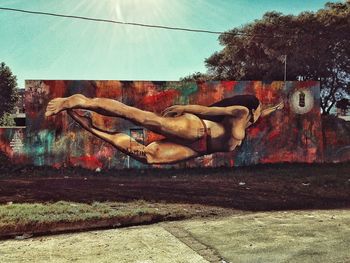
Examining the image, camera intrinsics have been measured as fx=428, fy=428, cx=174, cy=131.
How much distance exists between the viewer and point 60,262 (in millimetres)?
5055

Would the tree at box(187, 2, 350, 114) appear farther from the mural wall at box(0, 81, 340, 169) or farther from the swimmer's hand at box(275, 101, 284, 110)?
the mural wall at box(0, 81, 340, 169)

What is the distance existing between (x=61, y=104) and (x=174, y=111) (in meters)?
3.41

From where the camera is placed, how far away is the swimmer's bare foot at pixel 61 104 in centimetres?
1275

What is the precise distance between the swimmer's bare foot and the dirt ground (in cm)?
173

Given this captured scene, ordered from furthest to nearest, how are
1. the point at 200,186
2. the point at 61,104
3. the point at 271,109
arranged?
1. the point at 271,109
2. the point at 61,104
3. the point at 200,186

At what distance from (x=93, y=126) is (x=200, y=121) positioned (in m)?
3.26

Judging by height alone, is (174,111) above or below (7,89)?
below

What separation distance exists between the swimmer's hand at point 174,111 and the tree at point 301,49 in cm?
878

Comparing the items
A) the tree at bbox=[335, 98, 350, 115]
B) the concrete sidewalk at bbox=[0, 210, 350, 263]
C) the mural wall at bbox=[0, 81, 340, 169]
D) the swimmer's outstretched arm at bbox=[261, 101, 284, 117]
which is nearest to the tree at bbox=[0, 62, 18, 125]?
the mural wall at bbox=[0, 81, 340, 169]

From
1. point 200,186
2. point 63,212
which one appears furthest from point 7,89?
point 63,212

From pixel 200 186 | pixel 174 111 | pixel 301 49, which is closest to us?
pixel 200 186

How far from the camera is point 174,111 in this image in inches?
520

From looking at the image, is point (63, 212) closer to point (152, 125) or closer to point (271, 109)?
point (152, 125)

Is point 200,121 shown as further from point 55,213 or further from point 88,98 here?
point 55,213
